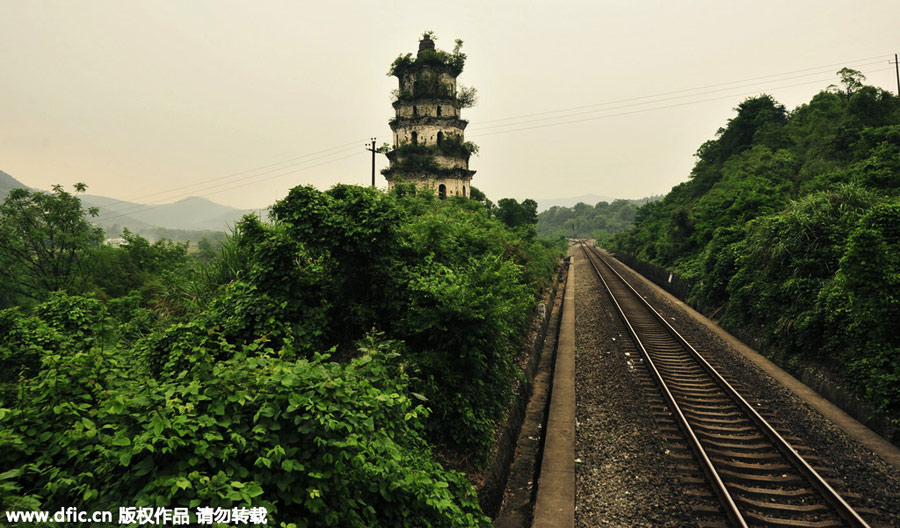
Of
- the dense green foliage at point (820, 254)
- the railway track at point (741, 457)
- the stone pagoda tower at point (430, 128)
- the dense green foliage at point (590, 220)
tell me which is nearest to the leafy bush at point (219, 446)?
the railway track at point (741, 457)

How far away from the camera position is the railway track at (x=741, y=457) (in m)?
5.89

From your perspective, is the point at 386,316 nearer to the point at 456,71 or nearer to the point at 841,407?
the point at 841,407

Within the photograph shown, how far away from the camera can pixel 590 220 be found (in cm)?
15988

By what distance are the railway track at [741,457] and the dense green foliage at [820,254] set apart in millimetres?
2991

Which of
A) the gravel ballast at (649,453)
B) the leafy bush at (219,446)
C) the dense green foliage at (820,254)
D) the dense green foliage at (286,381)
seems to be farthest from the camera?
the dense green foliage at (820,254)

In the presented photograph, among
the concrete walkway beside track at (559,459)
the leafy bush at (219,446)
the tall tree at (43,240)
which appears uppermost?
the tall tree at (43,240)

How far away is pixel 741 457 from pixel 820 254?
10195mm

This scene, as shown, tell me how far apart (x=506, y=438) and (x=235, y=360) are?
5.99 m

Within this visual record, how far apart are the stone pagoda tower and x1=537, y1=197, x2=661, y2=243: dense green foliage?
9730cm

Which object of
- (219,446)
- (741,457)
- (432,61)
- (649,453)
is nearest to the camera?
(219,446)

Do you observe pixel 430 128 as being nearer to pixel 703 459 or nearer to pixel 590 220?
pixel 703 459

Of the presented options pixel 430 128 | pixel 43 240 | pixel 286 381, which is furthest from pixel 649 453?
pixel 430 128

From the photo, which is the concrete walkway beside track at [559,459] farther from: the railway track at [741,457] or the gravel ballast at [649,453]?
the railway track at [741,457]

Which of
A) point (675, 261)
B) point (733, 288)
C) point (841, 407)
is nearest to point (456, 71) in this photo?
point (675, 261)
